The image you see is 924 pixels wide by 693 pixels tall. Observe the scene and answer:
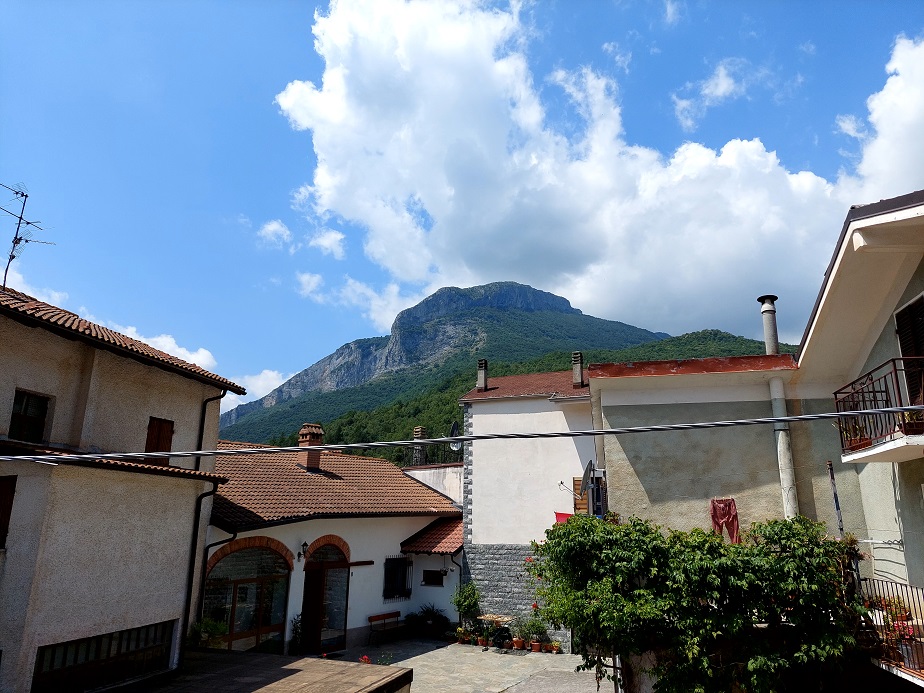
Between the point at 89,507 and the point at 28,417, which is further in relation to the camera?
the point at 28,417

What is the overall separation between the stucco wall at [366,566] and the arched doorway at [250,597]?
0.33 meters

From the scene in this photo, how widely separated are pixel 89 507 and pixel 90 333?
3.24 metres

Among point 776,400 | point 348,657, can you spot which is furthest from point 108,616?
point 776,400

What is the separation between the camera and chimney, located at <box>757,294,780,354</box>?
13367 millimetres

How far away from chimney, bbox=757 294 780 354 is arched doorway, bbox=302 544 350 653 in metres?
13.7

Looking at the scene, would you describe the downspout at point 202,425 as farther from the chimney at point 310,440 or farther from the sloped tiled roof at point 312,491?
the chimney at point 310,440

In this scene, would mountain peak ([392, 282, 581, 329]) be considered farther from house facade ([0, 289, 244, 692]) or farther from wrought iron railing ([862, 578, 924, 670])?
wrought iron railing ([862, 578, 924, 670])

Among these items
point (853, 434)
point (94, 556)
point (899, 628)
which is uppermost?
point (853, 434)

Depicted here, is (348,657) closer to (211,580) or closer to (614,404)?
(211,580)

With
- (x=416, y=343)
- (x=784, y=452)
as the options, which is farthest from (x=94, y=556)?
(x=416, y=343)

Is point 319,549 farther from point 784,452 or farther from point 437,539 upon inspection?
point 784,452

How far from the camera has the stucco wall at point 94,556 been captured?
30.9ft

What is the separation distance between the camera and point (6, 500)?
382 inches

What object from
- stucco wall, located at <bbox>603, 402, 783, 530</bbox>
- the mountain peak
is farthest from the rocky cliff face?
stucco wall, located at <bbox>603, 402, 783, 530</bbox>
